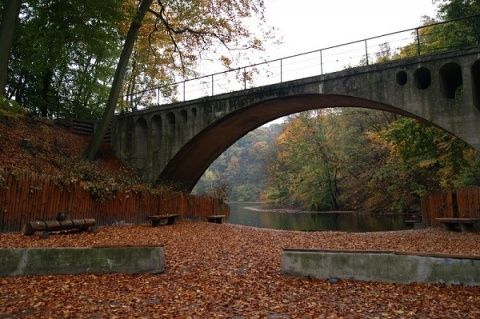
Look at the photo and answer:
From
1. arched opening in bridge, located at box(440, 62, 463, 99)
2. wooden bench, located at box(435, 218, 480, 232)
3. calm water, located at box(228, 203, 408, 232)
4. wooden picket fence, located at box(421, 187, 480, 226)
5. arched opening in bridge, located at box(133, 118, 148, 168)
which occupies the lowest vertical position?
calm water, located at box(228, 203, 408, 232)

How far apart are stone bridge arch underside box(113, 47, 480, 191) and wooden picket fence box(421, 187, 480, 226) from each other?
1823 mm

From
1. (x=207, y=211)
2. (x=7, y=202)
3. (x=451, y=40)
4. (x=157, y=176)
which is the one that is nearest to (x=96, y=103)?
(x=157, y=176)

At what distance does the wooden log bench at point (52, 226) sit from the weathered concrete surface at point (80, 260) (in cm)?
395

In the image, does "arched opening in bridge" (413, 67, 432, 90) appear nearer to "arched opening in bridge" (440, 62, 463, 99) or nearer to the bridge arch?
"arched opening in bridge" (440, 62, 463, 99)

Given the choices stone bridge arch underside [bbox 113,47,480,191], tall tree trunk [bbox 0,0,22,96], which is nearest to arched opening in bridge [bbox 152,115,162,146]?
stone bridge arch underside [bbox 113,47,480,191]

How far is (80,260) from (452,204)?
43.8ft

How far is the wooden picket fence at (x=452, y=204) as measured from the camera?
13312mm

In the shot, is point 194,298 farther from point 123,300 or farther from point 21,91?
point 21,91

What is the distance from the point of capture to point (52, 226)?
410 inches

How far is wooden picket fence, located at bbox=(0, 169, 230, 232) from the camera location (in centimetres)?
1053

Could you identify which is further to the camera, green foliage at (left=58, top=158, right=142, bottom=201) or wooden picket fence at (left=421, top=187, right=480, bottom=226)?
wooden picket fence at (left=421, top=187, right=480, bottom=226)

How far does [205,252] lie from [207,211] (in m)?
10.6

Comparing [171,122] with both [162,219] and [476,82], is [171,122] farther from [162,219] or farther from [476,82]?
[476,82]

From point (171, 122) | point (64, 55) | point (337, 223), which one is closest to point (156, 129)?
point (171, 122)
